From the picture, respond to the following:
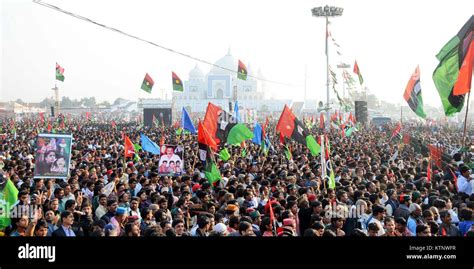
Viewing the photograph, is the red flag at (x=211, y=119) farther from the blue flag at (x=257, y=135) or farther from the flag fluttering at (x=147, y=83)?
the flag fluttering at (x=147, y=83)

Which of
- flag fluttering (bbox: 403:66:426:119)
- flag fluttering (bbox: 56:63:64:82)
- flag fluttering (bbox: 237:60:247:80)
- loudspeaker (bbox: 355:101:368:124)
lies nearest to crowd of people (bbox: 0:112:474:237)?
flag fluttering (bbox: 403:66:426:119)

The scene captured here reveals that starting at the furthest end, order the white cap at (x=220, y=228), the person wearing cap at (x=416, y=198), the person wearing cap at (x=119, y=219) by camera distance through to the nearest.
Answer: the person wearing cap at (x=416, y=198) → the person wearing cap at (x=119, y=219) → the white cap at (x=220, y=228)

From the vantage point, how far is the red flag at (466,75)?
8657 millimetres

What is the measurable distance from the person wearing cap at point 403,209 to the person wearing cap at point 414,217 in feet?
0.22

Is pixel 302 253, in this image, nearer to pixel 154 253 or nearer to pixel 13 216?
pixel 154 253

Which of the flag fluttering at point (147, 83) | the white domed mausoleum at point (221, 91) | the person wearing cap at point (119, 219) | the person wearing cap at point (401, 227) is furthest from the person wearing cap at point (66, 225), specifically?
the white domed mausoleum at point (221, 91)

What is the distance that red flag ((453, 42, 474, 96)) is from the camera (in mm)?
8657

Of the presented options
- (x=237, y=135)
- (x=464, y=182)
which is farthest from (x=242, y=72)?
(x=464, y=182)

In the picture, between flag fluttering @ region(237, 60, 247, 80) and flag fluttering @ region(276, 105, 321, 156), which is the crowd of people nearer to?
flag fluttering @ region(276, 105, 321, 156)

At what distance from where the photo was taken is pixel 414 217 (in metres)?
7.04

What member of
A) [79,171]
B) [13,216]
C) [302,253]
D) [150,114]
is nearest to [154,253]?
[302,253]

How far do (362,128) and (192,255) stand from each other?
31378mm

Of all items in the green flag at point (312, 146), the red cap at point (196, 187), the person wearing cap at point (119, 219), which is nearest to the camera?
the person wearing cap at point (119, 219)

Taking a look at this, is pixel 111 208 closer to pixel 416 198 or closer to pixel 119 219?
pixel 119 219
